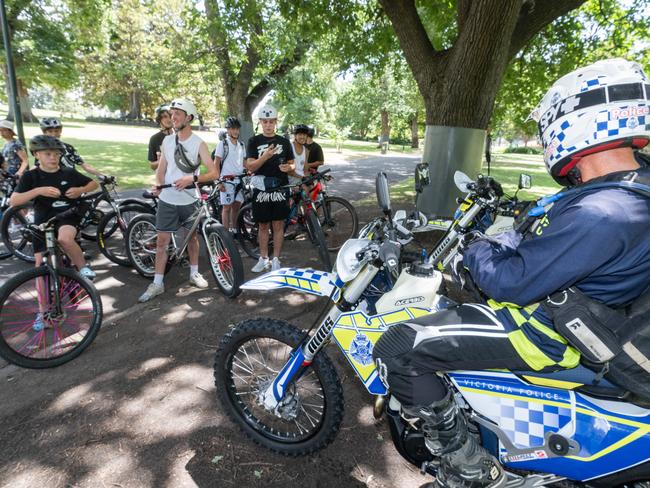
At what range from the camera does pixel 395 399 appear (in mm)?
1940

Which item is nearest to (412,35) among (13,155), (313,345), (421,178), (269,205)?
(269,205)

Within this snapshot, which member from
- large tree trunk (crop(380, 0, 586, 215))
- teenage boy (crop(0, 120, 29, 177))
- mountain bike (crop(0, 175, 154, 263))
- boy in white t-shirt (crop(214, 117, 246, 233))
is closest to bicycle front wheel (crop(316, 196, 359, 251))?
large tree trunk (crop(380, 0, 586, 215))

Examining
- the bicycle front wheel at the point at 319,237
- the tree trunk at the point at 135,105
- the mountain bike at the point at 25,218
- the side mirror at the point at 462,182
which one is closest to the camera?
the side mirror at the point at 462,182

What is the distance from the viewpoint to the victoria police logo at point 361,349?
202cm

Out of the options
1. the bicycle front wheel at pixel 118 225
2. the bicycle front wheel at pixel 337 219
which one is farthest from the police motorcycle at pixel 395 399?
the bicycle front wheel at pixel 337 219

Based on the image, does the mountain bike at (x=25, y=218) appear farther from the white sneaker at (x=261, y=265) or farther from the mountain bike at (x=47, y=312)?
the mountain bike at (x=47, y=312)

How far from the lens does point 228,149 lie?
7.07 metres

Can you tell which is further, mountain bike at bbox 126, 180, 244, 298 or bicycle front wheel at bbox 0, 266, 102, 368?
mountain bike at bbox 126, 180, 244, 298

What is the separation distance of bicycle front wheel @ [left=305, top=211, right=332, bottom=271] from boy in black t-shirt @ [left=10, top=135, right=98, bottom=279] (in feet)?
8.83

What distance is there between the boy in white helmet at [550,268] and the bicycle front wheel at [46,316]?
310cm

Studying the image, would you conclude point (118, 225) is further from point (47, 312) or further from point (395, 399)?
point (395, 399)

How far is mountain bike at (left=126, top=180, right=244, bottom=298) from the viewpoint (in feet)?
14.9

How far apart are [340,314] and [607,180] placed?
1.38 meters

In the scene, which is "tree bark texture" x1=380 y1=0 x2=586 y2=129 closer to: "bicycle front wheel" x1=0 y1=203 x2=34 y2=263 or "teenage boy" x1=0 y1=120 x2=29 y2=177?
"bicycle front wheel" x1=0 y1=203 x2=34 y2=263
